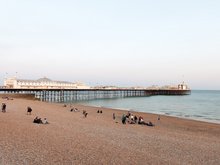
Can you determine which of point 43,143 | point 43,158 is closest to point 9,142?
point 43,143

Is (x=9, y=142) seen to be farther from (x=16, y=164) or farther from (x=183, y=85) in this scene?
(x=183, y=85)

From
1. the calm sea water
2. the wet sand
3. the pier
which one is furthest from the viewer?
the pier

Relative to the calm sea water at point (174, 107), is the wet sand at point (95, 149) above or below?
above

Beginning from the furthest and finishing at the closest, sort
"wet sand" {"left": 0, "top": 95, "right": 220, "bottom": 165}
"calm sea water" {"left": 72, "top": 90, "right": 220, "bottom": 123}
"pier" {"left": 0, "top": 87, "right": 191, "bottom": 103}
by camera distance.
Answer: "pier" {"left": 0, "top": 87, "right": 191, "bottom": 103} < "calm sea water" {"left": 72, "top": 90, "right": 220, "bottom": 123} < "wet sand" {"left": 0, "top": 95, "right": 220, "bottom": 165}

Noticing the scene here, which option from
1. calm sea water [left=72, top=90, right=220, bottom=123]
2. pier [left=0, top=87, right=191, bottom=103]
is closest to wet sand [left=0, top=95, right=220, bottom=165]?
calm sea water [left=72, top=90, right=220, bottom=123]

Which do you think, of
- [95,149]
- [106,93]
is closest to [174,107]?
[95,149]

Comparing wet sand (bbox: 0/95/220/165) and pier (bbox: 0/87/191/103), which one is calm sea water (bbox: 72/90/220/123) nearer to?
pier (bbox: 0/87/191/103)

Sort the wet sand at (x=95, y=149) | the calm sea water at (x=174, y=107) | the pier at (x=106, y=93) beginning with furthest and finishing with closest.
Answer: the pier at (x=106, y=93), the calm sea water at (x=174, y=107), the wet sand at (x=95, y=149)

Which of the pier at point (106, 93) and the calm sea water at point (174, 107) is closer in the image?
the calm sea water at point (174, 107)

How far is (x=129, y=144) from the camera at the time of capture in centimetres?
1188

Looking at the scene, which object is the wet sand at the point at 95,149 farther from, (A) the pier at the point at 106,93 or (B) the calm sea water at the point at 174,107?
(A) the pier at the point at 106,93

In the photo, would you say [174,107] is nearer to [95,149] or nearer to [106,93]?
[95,149]

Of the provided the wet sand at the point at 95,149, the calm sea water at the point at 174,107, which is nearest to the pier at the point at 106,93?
the calm sea water at the point at 174,107

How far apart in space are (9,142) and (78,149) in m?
2.60
